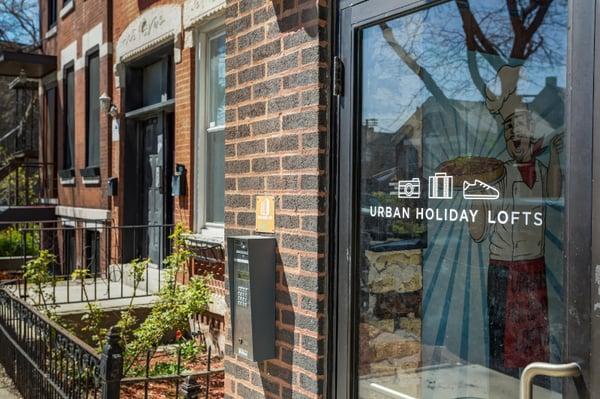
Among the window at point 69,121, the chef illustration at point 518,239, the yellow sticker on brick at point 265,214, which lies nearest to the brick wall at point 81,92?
the window at point 69,121

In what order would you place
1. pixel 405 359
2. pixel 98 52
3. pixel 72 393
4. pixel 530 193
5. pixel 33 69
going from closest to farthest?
pixel 530 193 → pixel 405 359 → pixel 72 393 → pixel 98 52 → pixel 33 69

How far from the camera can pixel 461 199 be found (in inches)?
91.4

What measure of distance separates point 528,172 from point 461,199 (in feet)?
0.99

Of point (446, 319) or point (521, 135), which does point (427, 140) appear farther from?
point (446, 319)

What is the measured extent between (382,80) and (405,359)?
3.83ft

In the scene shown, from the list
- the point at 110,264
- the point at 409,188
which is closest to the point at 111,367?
the point at 409,188

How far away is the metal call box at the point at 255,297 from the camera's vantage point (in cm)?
311

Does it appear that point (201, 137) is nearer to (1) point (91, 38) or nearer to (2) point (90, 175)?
(2) point (90, 175)

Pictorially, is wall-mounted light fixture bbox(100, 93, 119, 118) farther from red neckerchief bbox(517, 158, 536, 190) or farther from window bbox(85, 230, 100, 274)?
red neckerchief bbox(517, 158, 536, 190)

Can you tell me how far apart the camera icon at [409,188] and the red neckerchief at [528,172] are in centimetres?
49

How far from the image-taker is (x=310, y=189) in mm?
2963

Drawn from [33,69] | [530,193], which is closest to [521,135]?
[530,193]

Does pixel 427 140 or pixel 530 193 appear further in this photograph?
pixel 427 140

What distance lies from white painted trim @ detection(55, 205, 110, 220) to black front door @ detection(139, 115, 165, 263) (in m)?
1.12
